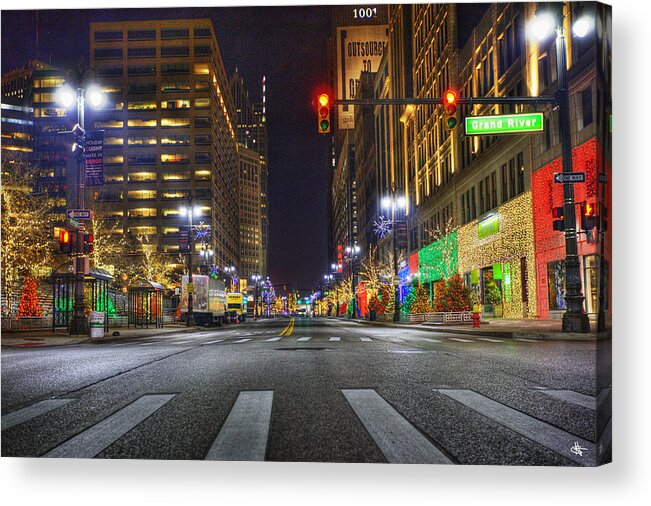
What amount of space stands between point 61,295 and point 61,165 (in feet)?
21.2

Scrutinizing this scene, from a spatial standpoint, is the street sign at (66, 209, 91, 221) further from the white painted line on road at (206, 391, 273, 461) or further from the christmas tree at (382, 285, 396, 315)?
the christmas tree at (382, 285, 396, 315)

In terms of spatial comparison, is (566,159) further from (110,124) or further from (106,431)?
(110,124)

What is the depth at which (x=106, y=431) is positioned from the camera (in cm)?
483

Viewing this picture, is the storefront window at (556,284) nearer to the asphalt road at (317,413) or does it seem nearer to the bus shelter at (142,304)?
the asphalt road at (317,413)

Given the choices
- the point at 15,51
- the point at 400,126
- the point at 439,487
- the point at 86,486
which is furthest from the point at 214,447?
the point at 400,126

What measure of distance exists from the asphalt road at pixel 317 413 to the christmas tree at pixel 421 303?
1079 inches

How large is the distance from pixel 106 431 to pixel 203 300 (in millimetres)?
39289

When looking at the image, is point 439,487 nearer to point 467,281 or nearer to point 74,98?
point 74,98

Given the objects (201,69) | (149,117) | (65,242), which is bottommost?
(65,242)

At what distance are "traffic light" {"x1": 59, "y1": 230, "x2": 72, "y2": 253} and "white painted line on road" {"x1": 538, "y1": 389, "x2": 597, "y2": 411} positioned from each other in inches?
665

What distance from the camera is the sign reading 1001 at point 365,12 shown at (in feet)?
22.4

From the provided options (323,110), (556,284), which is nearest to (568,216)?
(323,110)

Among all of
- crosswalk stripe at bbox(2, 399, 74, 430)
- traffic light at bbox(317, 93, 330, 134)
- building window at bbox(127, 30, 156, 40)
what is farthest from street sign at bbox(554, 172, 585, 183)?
crosswalk stripe at bbox(2, 399, 74, 430)

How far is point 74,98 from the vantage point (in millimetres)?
18344
